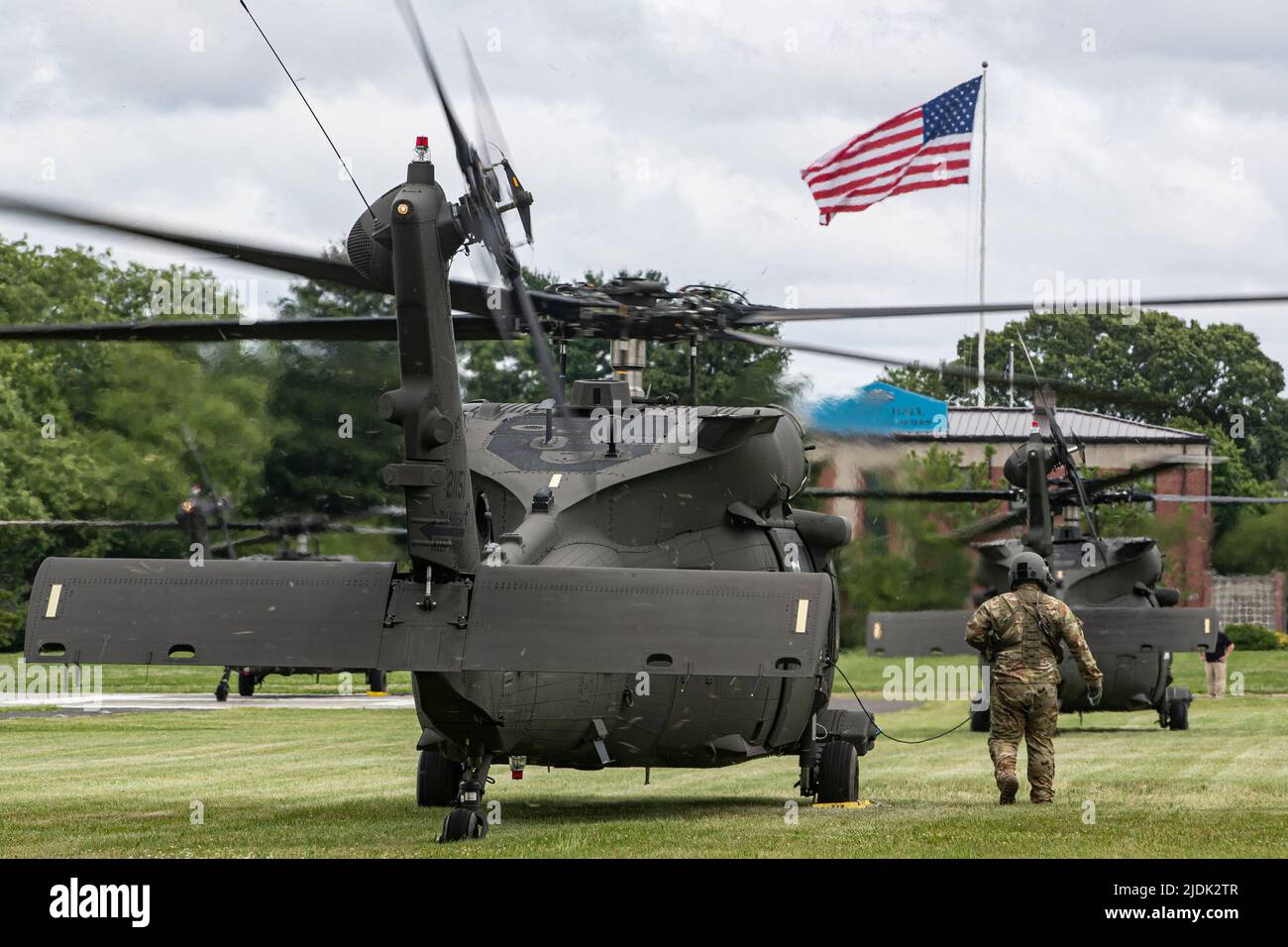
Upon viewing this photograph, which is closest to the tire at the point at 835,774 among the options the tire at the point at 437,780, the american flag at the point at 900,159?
the tire at the point at 437,780

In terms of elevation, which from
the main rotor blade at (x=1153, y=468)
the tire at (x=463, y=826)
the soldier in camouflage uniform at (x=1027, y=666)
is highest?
the main rotor blade at (x=1153, y=468)

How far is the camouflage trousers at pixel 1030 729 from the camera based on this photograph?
1551 cm

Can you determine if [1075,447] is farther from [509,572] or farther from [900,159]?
[509,572]

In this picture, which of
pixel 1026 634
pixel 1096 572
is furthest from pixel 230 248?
pixel 1096 572

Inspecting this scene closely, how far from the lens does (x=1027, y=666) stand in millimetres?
15672

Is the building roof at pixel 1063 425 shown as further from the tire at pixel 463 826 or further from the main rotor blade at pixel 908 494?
the tire at pixel 463 826

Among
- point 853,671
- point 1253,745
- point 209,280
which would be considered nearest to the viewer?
point 1253,745

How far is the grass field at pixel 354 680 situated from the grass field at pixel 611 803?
14982mm

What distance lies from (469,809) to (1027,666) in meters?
5.27

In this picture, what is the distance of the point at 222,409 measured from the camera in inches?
1017

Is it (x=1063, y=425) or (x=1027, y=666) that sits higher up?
(x=1063, y=425)
